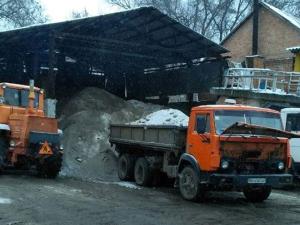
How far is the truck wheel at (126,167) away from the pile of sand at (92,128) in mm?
557

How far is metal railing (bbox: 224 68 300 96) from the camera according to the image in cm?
2284

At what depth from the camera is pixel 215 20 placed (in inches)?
2130

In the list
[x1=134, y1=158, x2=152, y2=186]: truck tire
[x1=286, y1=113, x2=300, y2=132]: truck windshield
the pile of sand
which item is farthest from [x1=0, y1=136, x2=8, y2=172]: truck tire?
[x1=286, y1=113, x2=300, y2=132]: truck windshield

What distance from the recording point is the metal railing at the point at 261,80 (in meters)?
22.8

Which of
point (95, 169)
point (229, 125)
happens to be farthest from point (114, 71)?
point (229, 125)

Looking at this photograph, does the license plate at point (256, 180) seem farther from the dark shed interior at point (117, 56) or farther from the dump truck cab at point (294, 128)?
the dark shed interior at point (117, 56)

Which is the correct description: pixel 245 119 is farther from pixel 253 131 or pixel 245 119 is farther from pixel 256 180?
pixel 256 180

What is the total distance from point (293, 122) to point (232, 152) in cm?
484

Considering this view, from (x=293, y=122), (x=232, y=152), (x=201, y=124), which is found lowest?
(x=232, y=152)

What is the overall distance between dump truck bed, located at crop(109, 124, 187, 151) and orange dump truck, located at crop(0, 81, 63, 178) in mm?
2043

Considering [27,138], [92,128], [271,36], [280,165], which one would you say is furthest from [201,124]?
[271,36]

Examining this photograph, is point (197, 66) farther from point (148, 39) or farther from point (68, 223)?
point (68, 223)

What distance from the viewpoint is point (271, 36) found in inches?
1535

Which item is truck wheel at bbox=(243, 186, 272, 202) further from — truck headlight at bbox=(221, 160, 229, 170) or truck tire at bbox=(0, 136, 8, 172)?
truck tire at bbox=(0, 136, 8, 172)
